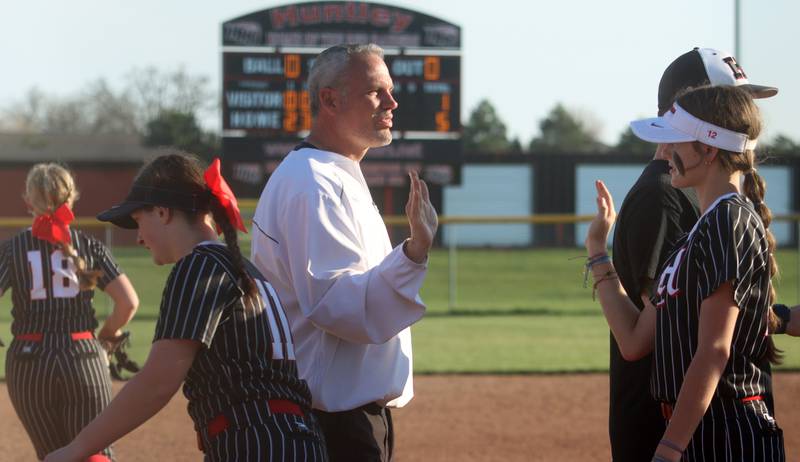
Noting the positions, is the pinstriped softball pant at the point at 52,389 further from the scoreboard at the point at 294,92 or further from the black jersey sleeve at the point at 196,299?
the scoreboard at the point at 294,92

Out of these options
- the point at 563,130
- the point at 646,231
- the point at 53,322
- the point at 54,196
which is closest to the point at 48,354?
the point at 53,322

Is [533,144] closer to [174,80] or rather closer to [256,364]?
[174,80]

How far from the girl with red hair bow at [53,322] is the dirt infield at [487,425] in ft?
6.56

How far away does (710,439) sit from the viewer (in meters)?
3.06

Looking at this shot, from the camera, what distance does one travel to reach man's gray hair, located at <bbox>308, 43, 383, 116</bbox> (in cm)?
366

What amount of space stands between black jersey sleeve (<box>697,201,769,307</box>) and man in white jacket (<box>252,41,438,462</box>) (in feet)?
2.38

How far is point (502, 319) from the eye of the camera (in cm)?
1703

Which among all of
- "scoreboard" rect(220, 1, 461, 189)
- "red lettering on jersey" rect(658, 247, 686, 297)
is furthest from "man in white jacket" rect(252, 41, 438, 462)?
"scoreboard" rect(220, 1, 461, 189)

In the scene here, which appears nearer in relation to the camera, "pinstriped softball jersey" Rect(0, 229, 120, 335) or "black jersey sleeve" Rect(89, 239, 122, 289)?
"pinstriped softball jersey" Rect(0, 229, 120, 335)

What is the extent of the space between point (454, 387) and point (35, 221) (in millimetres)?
5477

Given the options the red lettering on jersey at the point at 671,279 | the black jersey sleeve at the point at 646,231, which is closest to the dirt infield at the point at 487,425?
the black jersey sleeve at the point at 646,231

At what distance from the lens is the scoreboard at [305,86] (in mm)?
19000

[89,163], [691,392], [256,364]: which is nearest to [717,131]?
[691,392]

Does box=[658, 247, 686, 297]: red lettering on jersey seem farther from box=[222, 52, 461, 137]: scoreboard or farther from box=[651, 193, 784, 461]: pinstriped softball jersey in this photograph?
box=[222, 52, 461, 137]: scoreboard
